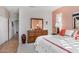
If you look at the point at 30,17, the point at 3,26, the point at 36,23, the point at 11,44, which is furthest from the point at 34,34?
the point at 3,26

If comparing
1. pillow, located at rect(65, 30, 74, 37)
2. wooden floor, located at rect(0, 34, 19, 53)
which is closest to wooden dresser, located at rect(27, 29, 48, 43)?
wooden floor, located at rect(0, 34, 19, 53)

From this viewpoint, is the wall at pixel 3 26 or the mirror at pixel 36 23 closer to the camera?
the wall at pixel 3 26

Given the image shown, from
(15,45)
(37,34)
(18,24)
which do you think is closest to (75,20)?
(37,34)

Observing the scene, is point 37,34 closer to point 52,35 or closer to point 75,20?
point 52,35

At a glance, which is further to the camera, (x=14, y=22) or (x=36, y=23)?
(x=36, y=23)

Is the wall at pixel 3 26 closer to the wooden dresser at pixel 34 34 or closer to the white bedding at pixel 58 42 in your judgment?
the wooden dresser at pixel 34 34

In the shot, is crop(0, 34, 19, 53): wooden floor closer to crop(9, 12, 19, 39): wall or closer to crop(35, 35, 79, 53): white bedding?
crop(9, 12, 19, 39): wall

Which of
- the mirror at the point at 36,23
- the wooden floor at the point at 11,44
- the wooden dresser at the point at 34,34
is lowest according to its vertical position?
the wooden floor at the point at 11,44

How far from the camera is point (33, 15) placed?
6.56 ft

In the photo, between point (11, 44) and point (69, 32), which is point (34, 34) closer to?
point (11, 44)

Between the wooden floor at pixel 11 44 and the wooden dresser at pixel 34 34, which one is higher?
the wooden dresser at pixel 34 34

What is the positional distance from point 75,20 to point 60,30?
1.13 ft

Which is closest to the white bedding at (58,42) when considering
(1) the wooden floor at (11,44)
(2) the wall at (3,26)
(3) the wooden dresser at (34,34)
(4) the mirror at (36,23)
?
(3) the wooden dresser at (34,34)
